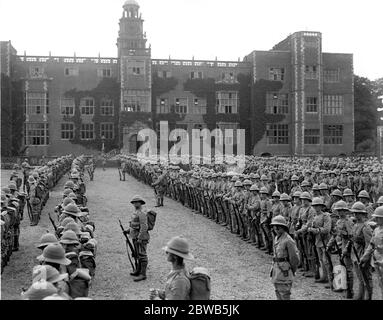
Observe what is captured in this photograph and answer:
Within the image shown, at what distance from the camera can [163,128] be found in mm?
49812

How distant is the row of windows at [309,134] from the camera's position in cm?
5094

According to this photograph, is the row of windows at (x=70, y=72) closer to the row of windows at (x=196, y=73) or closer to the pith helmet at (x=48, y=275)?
the row of windows at (x=196, y=73)

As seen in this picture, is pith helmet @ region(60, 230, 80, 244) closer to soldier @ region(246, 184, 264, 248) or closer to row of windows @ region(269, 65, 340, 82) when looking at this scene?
soldier @ region(246, 184, 264, 248)

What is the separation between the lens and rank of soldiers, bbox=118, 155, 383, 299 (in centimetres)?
825

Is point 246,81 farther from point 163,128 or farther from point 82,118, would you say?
point 82,118

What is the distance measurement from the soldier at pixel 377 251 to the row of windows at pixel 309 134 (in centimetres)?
4304

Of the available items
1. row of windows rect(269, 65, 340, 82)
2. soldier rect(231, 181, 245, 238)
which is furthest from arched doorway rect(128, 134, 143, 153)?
soldier rect(231, 181, 245, 238)

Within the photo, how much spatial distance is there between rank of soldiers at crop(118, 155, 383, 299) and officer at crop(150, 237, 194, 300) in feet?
7.87

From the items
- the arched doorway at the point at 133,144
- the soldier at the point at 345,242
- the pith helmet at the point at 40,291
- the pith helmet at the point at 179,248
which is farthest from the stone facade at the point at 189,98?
the pith helmet at the point at 40,291

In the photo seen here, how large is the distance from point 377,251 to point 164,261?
221 inches

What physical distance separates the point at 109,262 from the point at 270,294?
168 inches

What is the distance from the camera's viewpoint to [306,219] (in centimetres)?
1129

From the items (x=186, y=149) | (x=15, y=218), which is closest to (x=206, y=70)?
(x=186, y=149)

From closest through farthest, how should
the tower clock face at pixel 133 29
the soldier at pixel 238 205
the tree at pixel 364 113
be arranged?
the soldier at pixel 238 205
the tower clock face at pixel 133 29
the tree at pixel 364 113
